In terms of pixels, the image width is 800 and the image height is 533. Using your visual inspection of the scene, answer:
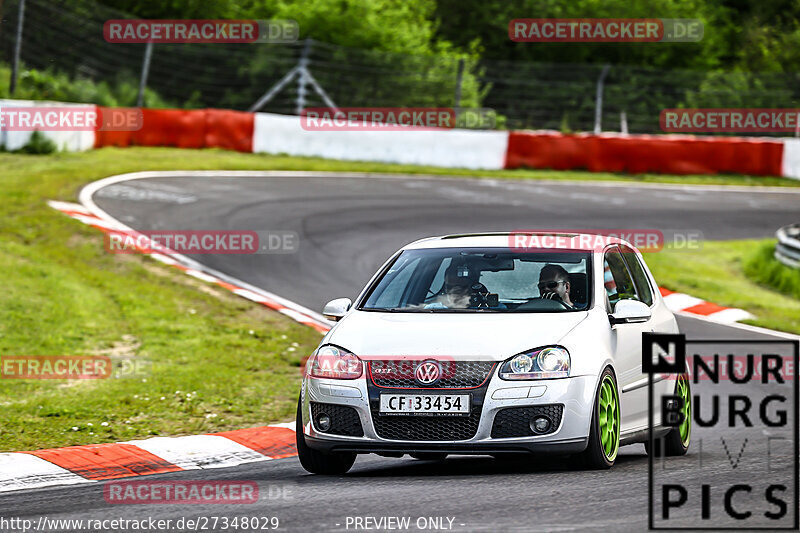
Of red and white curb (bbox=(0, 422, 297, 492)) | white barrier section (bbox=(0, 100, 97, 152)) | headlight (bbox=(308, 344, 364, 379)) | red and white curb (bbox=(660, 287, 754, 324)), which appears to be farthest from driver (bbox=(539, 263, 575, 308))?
white barrier section (bbox=(0, 100, 97, 152))

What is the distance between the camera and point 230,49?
3158cm

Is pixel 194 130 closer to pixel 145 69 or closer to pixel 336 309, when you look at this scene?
pixel 145 69

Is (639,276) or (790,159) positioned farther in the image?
(790,159)

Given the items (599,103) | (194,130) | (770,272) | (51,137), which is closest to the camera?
(770,272)

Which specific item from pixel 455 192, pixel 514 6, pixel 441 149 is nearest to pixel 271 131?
pixel 441 149

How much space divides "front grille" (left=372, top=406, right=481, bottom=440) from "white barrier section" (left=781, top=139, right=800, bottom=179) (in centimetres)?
2532

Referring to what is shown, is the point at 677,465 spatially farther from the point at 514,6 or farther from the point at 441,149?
the point at 514,6

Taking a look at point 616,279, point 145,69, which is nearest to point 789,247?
point 616,279

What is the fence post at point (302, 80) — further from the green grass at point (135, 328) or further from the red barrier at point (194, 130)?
the green grass at point (135, 328)

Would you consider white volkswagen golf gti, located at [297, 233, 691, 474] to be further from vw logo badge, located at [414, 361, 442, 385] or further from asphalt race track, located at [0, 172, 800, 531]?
asphalt race track, located at [0, 172, 800, 531]

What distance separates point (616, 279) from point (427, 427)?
1992mm

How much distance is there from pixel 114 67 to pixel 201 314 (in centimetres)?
1719

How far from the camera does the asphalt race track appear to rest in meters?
5.87

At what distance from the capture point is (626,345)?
7.56m
